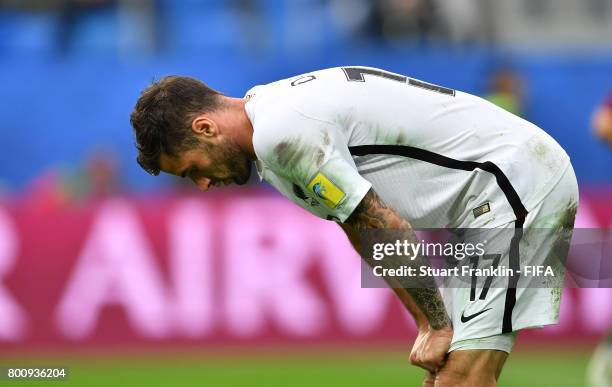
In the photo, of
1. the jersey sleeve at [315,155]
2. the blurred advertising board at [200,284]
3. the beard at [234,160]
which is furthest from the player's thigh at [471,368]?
the blurred advertising board at [200,284]

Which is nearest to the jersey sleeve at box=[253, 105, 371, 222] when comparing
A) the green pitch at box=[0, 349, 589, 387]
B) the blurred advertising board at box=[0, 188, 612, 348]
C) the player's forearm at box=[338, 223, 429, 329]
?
the player's forearm at box=[338, 223, 429, 329]

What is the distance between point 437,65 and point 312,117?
24.7 feet

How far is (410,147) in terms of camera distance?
4.88 m

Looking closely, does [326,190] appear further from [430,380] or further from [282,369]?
[282,369]

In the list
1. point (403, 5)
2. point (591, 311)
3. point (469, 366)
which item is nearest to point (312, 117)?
point (469, 366)

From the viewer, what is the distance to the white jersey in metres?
4.72

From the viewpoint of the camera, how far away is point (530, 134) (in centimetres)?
498

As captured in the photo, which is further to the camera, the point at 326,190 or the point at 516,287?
the point at 516,287

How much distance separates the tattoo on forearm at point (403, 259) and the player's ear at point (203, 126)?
71cm

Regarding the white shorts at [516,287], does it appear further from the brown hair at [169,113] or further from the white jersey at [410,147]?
the brown hair at [169,113]

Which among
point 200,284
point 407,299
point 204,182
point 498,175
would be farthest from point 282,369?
point 498,175

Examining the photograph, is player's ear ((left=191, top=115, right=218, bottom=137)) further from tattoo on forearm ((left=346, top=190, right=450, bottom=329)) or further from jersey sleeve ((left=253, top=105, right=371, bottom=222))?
tattoo on forearm ((left=346, top=190, right=450, bottom=329))

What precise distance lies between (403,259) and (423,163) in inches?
18.3

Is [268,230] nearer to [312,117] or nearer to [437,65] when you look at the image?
[437,65]
